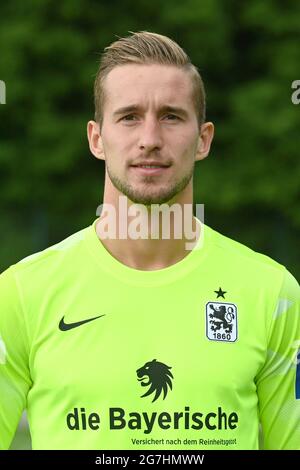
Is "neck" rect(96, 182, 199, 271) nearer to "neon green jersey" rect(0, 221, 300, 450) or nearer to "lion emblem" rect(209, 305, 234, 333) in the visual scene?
"neon green jersey" rect(0, 221, 300, 450)

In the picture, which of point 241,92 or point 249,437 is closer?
point 249,437

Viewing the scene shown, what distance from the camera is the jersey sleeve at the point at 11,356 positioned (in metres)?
2.99

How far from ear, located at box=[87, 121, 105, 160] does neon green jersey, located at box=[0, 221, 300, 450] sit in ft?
0.83

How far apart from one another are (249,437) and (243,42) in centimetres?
771

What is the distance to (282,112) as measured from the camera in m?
10.0

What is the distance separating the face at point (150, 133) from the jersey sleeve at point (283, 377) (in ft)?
1.51

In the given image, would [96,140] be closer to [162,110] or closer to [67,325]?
[162,110]

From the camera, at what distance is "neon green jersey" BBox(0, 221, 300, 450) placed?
2.91 meters

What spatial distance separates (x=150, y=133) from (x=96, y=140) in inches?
11.8

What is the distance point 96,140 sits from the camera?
3.11 m

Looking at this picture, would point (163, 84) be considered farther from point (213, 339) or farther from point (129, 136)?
point (213, 339)

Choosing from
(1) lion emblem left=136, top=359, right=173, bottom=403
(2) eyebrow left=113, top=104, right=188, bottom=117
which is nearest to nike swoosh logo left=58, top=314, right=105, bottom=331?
(1) lion emblem left=136, top=359, right=173, bottom=403

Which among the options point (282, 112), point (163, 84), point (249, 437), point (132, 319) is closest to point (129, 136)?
point (163, 84)

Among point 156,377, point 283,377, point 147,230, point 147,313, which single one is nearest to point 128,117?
point 147,230
